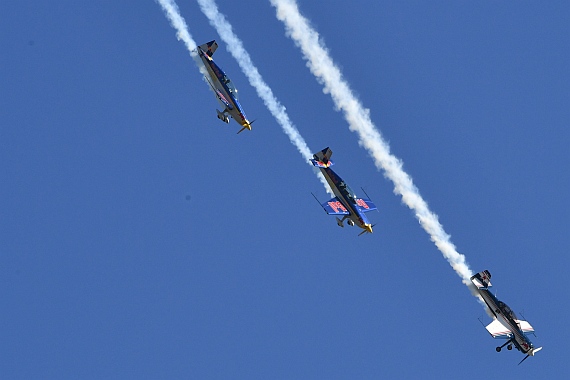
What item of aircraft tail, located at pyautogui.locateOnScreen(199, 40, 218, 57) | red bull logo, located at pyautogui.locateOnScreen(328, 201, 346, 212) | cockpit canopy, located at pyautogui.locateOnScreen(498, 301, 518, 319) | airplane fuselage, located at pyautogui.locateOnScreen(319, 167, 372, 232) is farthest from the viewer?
aircraft tail, located at pyautogui.locateOnScreen(199, 40, 218, 57)

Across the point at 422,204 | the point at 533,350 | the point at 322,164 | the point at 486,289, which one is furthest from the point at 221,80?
the point at 533,350

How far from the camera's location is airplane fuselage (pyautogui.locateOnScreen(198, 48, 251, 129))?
96.1 metres

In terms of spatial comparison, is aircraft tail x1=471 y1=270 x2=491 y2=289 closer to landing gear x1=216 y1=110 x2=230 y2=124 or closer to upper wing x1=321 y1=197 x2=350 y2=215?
upper wing x1=321 y1=197 x2=350 y2=215

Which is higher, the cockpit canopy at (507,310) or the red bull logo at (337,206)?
the red bull logo at (337,206)

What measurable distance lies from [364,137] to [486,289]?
16.7m

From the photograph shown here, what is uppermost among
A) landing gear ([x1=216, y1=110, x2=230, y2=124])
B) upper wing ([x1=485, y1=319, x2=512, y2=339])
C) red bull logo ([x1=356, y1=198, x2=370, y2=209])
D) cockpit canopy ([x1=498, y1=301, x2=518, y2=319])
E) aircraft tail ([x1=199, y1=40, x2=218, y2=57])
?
aircraft tail ([x1=199, y1=40, x2=218, y2=57])

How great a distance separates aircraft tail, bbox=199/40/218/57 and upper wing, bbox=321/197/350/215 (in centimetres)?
1615

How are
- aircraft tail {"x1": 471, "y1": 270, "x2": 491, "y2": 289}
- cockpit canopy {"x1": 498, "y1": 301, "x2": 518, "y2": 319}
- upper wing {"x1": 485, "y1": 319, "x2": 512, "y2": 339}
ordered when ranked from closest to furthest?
upper wing {"x1": 485, "y1": 319, "x2": 512, "y2": 339}
cockpit canopy {"x1": 498, "y1": 301, "x2": 518, "y2": 319}
aircraft tail {"x1": 471, "y1": 270, "x2": 491, "y2": 289}

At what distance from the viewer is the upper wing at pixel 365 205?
96500 mm

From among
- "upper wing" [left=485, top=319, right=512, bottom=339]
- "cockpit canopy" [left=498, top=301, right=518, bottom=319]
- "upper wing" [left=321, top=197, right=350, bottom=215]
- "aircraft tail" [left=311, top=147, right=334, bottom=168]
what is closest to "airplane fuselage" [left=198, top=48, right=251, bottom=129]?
"aircraft tail" [left=311, top=147, right=334, bottom=168]

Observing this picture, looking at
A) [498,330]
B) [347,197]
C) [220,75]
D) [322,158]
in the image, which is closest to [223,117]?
[220,75]

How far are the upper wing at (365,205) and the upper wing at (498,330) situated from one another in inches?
553

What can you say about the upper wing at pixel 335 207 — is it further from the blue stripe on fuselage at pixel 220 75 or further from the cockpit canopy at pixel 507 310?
the cockpit canopy at pixel 507 310

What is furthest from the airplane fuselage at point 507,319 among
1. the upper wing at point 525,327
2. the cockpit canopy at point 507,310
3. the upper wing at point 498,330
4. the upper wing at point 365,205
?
the upper wing at point 365,205
